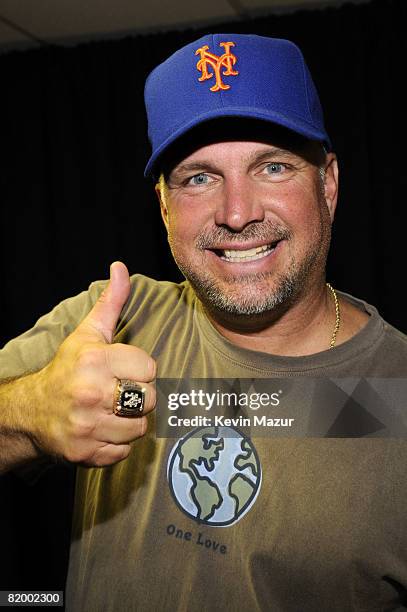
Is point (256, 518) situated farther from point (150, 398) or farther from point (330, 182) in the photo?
point (330, 182)

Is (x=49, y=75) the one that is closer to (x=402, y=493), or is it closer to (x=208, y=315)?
(x=208, y=315)

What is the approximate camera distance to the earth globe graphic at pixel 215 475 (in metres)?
1.16

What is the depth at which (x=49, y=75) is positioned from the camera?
324cm

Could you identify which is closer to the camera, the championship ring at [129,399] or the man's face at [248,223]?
the championship ring at [129,399]

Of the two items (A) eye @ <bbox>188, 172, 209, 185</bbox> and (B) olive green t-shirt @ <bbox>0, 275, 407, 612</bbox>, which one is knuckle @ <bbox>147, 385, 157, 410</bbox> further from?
(A) eye @ <bbox>188, 172, 209, 185</bbox>

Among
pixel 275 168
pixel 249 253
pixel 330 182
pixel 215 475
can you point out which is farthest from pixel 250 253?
pixel 215 475

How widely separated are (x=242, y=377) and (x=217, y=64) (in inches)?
23.2

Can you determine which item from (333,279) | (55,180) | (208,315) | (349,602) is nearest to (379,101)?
(333,279)

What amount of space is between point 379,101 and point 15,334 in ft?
6.64

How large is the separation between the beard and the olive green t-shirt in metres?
0.11

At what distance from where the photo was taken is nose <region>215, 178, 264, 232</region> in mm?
1187

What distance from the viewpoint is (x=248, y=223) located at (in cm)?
120

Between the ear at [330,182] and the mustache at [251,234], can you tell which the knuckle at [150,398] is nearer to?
the mustache at [251,234]

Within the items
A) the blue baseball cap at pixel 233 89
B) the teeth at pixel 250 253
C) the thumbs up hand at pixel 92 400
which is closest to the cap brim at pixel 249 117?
the blue baseball cap at pixel 233 89
